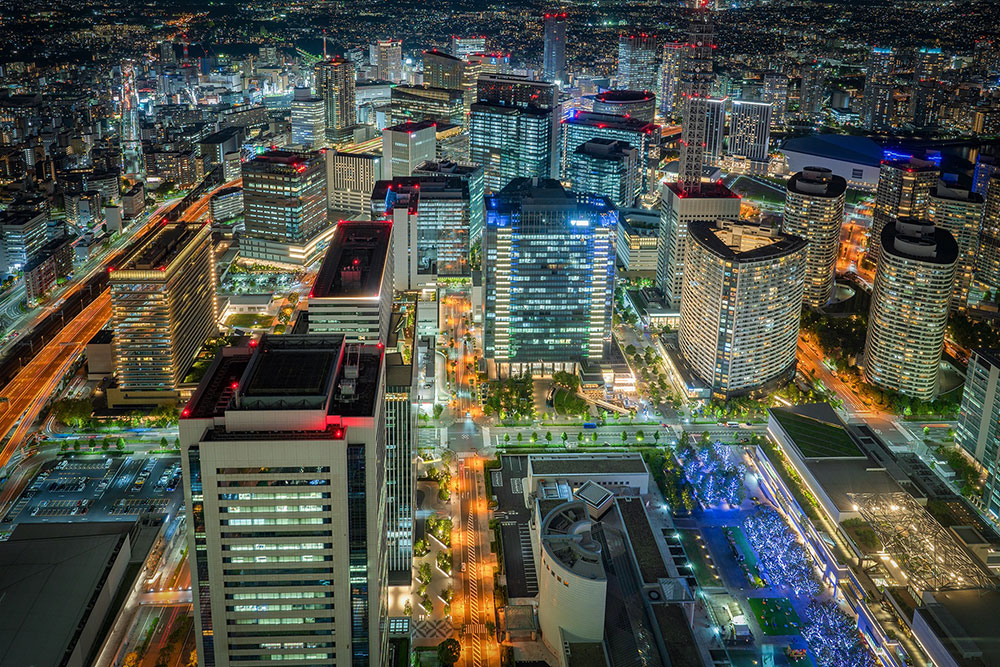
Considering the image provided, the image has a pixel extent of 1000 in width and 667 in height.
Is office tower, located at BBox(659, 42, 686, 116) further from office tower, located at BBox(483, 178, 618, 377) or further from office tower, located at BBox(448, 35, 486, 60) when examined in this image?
office tower, located at BBox(483, 178, 618, 377)

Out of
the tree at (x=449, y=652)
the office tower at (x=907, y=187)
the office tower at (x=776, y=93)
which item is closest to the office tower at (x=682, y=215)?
the office tower at (x=907, y=187)

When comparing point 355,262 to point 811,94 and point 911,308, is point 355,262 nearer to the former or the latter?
point 911,308

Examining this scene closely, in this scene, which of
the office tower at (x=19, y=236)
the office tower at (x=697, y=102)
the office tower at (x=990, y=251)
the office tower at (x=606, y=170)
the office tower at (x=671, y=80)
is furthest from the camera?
the office tower at (x=671, y=80)

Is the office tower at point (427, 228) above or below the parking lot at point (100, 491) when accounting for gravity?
above

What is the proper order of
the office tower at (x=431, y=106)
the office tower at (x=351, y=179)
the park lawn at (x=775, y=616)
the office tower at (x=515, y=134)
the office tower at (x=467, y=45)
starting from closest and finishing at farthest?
1. the park lawn at (x=775, y=616)
2. the office tower at (x=351, y=179)
3. the office tower at (x=515, y=134)
4. the office tower at (x=431, y=106)
5. the office tower at (x=467, y=45)

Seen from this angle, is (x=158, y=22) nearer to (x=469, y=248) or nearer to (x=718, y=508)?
(x=469, y=248)

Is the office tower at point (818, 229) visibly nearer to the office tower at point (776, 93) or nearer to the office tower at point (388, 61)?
the office tower at point (776, 93)

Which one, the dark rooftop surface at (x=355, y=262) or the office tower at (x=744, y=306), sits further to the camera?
the office tower at (x=744, y=306)
